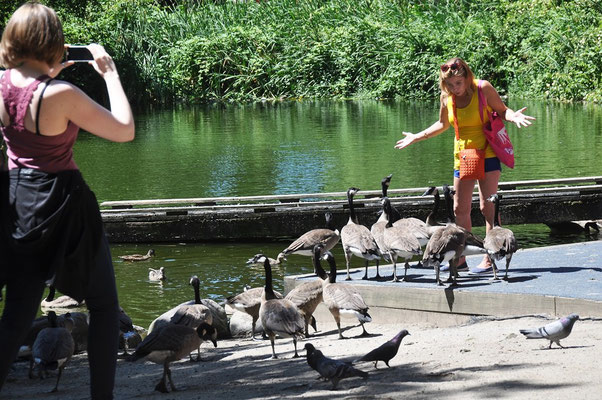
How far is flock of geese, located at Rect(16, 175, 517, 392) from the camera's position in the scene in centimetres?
761

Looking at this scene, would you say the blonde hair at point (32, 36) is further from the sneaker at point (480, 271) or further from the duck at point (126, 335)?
the sneaker at point (480, 271)

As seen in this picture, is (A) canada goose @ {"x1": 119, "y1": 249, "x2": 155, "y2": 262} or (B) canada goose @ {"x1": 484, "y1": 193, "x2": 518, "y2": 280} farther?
(A) canada goose @ {"x1": 119, "y1": 249, "x2": 155, "y2": 262}

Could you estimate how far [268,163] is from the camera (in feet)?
80.7

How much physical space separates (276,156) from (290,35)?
23.3m

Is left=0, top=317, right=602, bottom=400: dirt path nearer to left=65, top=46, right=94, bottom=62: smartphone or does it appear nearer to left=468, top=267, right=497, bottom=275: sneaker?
left=468, top=267, right=497, bottom=275: sneaker

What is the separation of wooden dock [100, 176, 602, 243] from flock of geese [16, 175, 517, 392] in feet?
13.6

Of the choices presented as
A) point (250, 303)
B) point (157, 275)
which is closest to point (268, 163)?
point (157, 275)

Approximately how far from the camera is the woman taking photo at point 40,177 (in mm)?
4598

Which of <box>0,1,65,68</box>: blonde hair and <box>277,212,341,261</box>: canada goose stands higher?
<box>0,1,65,68</box>: blonde hair

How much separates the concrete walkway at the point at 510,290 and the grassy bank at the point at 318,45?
31.2m

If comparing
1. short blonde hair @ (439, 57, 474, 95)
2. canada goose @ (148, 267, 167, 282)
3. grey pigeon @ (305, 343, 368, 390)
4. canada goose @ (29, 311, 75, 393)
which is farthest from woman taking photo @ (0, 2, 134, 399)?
canada goose @ (148, 267, 167, 282)

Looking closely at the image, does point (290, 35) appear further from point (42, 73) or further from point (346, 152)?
point (42, 73)

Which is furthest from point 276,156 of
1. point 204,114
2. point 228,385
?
point 228,385

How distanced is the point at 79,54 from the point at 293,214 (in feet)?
36.0
